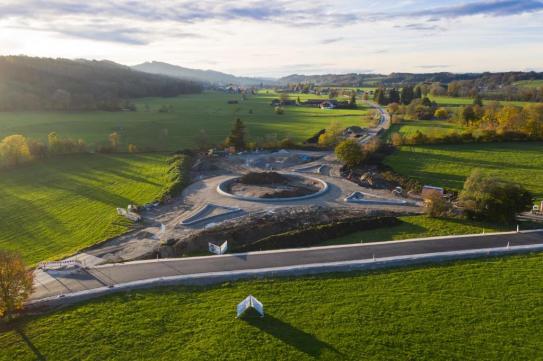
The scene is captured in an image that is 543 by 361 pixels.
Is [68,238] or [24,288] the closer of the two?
[24,288]

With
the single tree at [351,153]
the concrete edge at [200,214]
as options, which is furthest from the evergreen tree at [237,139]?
the concrete edge at [200,214]

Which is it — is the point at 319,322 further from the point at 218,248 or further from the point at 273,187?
the point at 273,187

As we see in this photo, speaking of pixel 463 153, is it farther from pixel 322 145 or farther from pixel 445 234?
pixel 445 234

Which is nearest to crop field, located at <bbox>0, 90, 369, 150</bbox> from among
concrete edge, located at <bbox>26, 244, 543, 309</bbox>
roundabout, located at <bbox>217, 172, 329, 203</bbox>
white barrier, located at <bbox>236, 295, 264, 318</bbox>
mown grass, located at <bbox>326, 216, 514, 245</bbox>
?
roundabout, located at <bbox>217, 172, 329, 203</bbox>

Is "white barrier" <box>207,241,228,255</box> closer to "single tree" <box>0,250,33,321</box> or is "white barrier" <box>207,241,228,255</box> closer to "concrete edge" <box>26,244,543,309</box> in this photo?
"concrete edge" <box>26,244,543,309</box>

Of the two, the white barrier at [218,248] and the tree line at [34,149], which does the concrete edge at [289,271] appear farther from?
the tree line at [34,149]

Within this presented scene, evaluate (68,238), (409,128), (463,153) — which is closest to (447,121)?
(409,128)
